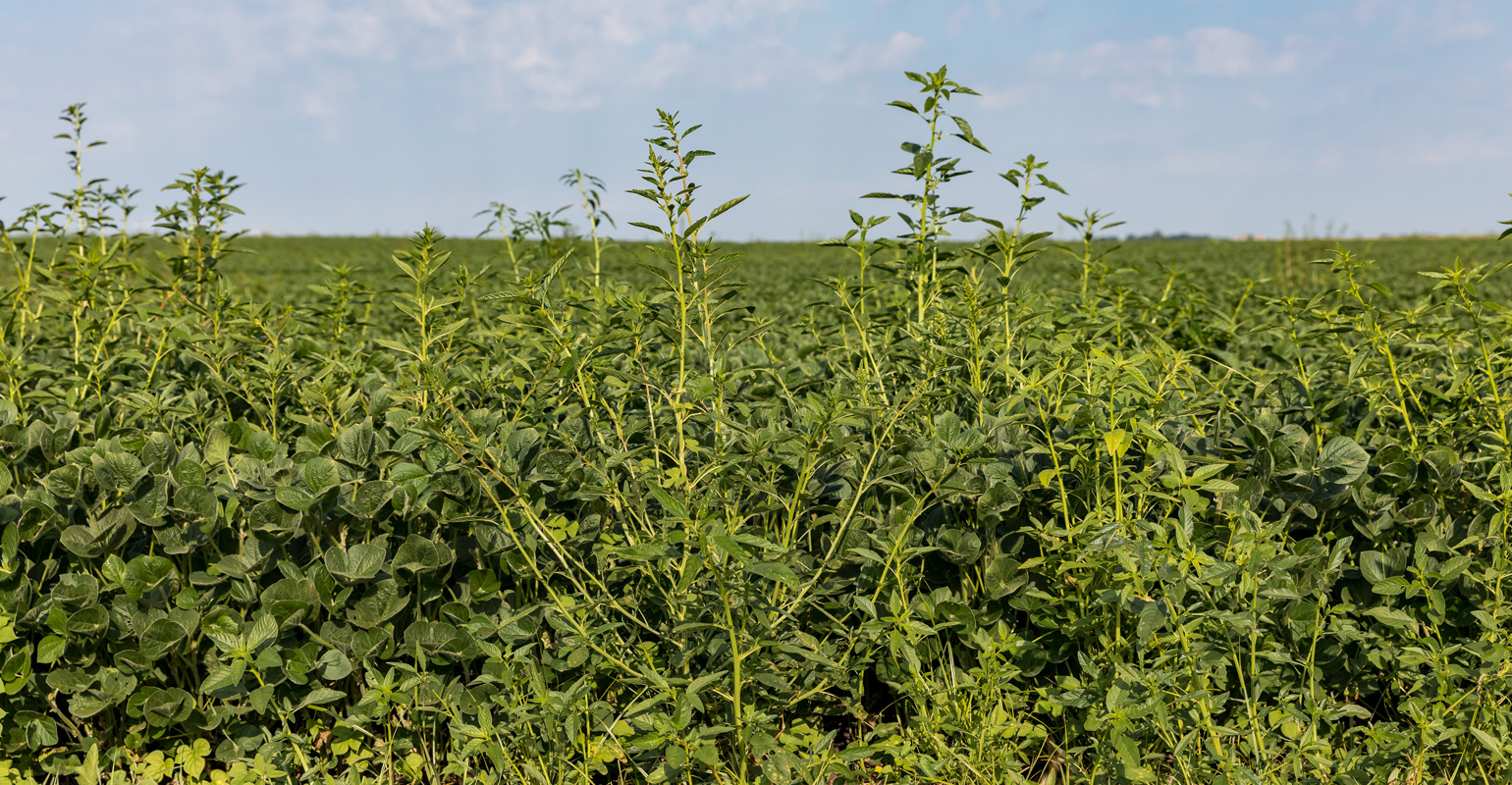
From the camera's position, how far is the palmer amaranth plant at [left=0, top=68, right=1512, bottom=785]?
2000mm

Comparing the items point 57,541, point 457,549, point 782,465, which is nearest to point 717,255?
point 782,465

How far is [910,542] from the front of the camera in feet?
7.36

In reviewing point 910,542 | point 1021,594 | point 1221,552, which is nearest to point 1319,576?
point 1221,552

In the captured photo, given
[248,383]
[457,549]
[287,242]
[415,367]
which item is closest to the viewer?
[415,367]

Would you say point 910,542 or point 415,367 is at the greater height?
point 415,367

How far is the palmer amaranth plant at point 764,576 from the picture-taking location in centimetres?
200

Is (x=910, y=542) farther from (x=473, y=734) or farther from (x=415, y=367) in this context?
(x=415, y=367)

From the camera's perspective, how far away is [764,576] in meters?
1.92

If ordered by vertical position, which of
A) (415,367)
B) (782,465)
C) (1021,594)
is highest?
(415,367)

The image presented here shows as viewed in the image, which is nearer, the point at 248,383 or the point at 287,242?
the point at 248,383

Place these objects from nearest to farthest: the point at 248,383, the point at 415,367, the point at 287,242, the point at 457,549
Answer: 1. the point at 415,367
2. the point at 457,549
3. the point at 248,383
4. the point at 287,242

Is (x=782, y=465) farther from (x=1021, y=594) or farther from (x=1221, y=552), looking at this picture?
(x=1221, y=552)

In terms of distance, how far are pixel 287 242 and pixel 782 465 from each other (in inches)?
1837

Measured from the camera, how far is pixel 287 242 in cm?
4272
